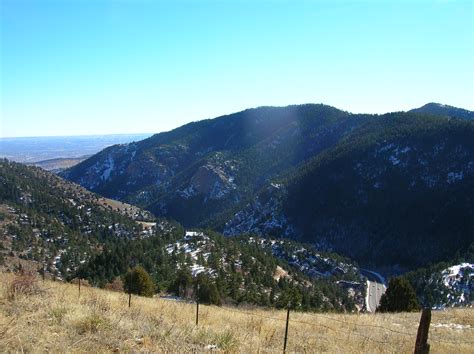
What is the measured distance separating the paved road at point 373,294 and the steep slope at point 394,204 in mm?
23609

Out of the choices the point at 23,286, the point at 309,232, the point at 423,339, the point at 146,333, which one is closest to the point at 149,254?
the point at 23,286

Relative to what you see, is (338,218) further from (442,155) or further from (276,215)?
(442,155)

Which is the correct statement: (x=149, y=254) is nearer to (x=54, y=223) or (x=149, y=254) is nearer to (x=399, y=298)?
(x=54, y=223)

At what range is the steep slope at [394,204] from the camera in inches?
6053

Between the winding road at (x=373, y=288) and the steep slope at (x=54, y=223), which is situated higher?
the steep slope at (x=54, y=223)

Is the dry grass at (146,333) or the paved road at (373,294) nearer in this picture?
the dry grass at (146,333)

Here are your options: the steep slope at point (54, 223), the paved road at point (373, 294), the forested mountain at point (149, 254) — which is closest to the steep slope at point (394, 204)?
the paved road at point (373, 294)

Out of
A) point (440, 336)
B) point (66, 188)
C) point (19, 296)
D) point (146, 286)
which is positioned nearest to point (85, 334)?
point (19, 296)

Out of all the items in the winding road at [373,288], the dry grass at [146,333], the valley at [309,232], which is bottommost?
the winding road at [373,288]

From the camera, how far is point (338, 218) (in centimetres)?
18162

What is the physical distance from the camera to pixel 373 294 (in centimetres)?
12044

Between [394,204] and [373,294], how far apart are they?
61.2m

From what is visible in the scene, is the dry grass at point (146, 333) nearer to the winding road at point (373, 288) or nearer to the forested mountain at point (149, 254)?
the forested mountain at point (149, 254)

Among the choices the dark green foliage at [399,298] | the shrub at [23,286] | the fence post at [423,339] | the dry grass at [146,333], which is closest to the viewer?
the dry grass at [146,333]
